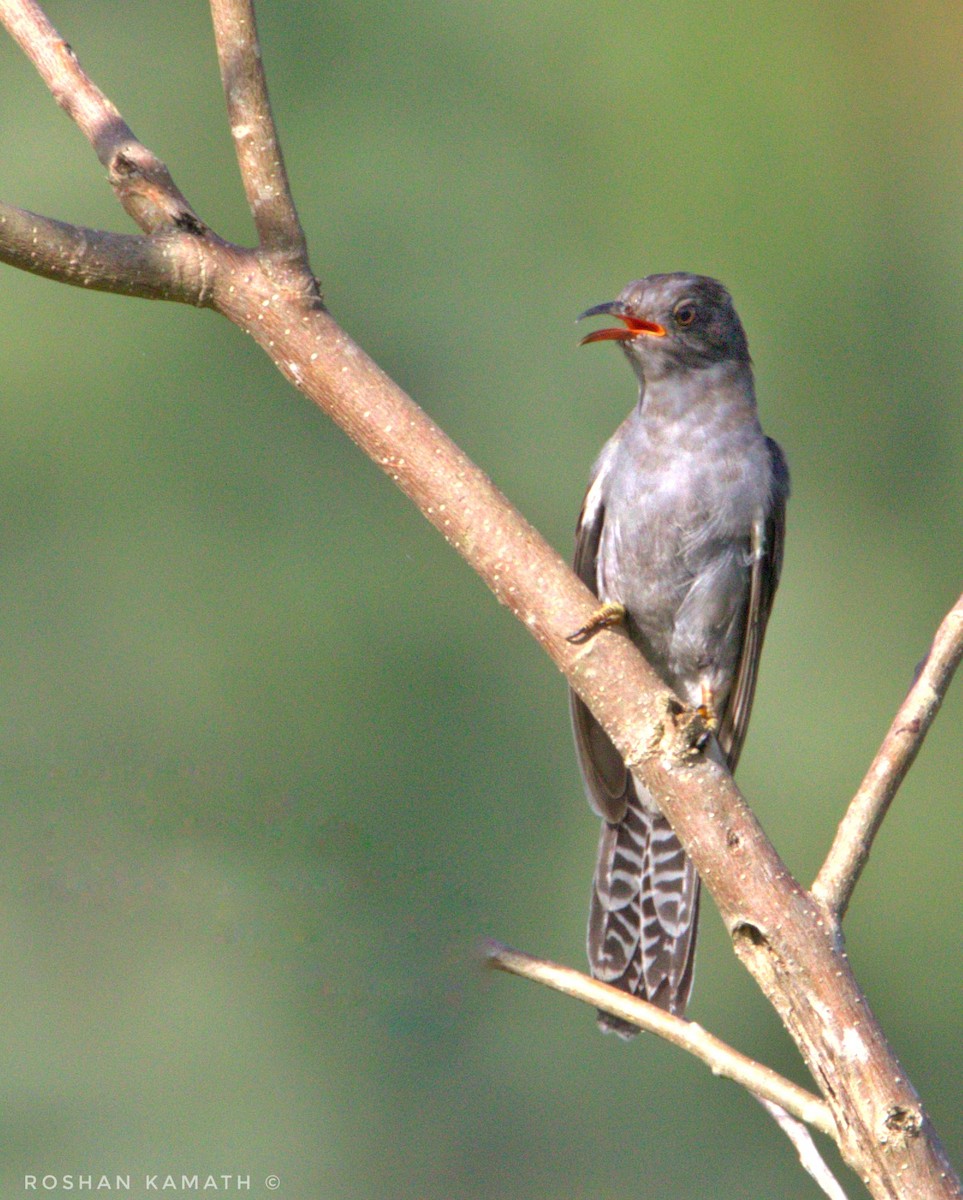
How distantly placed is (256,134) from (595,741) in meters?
1.91

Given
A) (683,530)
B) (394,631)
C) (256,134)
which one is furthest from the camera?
(394,631)

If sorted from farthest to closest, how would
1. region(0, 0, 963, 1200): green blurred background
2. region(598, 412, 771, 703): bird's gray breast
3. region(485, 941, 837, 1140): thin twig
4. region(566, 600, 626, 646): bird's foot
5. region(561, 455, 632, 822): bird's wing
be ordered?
region(0, 0, 963, 1200): green blurred background → region(561, 455, 632, 822): bird's wing → region(598, 412, 771, 703): bird's gray breast → region(566, 600, 626, 646): bird's foot → region(485, 941, 837, 1140): thin twig

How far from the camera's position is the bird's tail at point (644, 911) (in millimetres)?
3592

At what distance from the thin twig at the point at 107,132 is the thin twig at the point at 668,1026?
4.04 feet

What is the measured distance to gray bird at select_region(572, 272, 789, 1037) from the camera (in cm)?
356

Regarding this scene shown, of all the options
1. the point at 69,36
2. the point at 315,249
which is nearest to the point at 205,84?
the point at 69,36

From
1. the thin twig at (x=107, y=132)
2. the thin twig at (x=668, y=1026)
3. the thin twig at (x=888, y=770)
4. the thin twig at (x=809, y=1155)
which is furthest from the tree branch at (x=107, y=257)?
the thin twig at (x=809, y=1155)

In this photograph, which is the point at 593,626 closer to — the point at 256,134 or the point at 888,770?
the point at 888,770

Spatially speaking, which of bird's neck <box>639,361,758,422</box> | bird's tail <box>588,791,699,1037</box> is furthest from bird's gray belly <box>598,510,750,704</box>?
A: bird's tail <box>588,791,699,1037</box>

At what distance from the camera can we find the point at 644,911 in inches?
143

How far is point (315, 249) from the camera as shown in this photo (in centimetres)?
1083

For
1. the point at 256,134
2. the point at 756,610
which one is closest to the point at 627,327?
the point at 756,610

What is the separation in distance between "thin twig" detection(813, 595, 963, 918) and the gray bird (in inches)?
52.6

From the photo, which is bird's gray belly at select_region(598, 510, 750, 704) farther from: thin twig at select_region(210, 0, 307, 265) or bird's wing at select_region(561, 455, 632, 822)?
thin twig at select_region(210, 0, 307, 265)
